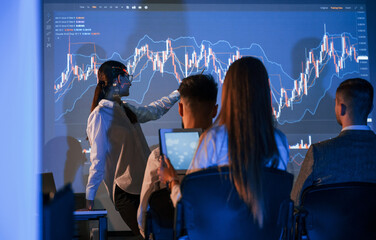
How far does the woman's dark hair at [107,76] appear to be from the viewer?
2.82 meters

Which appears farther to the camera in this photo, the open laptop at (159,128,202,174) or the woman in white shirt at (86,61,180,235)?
the woman in white shirt at (86,61,180,235)

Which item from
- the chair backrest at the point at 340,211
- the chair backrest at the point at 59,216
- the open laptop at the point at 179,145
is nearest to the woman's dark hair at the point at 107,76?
the open laptop at the point at 179,145

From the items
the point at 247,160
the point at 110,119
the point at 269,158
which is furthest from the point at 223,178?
the point at 110,119

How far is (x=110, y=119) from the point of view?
276 cm

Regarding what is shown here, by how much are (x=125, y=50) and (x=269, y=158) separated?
135 inches

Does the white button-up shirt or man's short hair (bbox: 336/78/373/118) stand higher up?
man's short hair (bbox: 336/78/373/118)

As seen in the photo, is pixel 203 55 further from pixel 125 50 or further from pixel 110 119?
pixel 110 119

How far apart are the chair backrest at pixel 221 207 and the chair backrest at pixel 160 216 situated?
0.29 meters

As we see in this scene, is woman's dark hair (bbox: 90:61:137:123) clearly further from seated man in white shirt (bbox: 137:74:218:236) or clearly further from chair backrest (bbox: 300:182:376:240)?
chair backrest (bbox: 300:182:376:240)

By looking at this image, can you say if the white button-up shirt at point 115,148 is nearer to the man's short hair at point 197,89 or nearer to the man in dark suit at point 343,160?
the man's short hair at point 197,89

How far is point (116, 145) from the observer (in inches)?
110

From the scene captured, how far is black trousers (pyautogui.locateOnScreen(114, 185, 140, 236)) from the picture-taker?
2.59 metres

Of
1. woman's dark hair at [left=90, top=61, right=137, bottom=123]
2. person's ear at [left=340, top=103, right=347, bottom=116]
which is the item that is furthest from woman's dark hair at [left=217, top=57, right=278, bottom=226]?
woman's dark hair at [left=90, top=61, right=137, bottom=123]

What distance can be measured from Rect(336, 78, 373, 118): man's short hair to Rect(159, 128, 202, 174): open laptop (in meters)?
0.82
